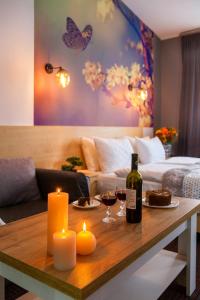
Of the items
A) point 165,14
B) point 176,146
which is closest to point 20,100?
point 165,14

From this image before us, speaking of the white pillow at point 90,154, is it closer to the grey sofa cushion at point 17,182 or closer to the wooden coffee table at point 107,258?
the grey sofa cushion at point 17,182

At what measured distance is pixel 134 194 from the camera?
4.06ft

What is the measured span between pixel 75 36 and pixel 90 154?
1343mm

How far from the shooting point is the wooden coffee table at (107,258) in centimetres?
85

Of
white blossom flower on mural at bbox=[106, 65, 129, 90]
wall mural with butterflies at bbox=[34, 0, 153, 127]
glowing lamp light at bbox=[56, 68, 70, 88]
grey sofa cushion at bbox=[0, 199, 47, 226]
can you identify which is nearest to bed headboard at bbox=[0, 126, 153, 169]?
wall mural with butterflies at bbox=[34, 0, 153, 127]

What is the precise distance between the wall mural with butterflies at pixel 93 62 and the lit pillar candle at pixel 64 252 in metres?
1.97

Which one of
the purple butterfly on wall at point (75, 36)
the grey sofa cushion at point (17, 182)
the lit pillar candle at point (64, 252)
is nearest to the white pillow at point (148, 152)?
the purple butterfly on wall at point (75, 36)

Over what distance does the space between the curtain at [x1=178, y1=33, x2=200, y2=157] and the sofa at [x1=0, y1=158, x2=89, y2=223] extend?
3030mm

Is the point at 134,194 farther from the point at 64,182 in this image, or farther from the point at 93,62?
the point at 93,62

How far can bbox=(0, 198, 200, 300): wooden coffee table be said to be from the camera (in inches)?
33.5

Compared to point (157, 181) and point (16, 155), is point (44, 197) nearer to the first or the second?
point (16, 155)

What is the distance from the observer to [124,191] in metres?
1.34

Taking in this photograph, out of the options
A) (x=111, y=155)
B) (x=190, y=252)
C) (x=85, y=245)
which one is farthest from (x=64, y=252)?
(x=111, y=155)

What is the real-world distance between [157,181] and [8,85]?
63.5 inches
